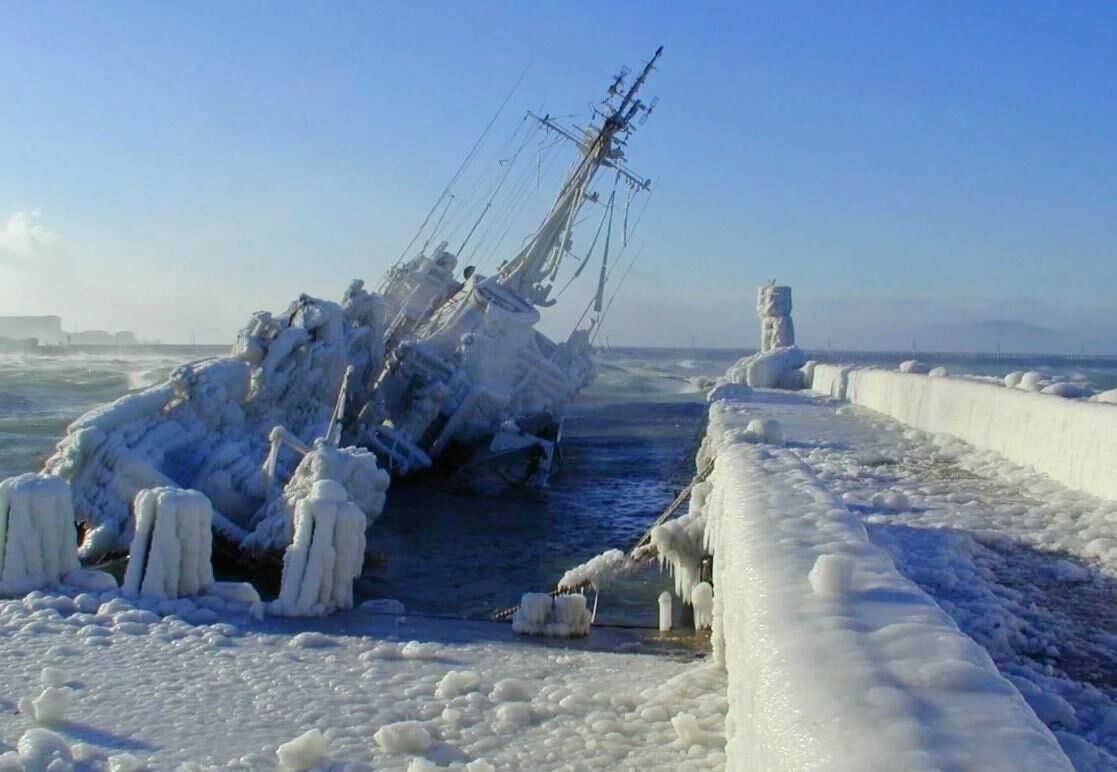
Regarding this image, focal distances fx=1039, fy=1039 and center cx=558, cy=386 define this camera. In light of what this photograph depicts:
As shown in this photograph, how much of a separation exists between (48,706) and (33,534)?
3451 mm

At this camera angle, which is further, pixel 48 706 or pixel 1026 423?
pixel 1026 423

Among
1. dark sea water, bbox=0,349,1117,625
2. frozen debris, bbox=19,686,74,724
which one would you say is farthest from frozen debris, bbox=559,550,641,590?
frozen debris, bbox=19,686,74,724

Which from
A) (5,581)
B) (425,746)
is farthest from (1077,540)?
(5,581)

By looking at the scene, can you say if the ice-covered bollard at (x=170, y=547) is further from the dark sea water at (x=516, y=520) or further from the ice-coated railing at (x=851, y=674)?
the ice-coated railing at (x=851, y=674)

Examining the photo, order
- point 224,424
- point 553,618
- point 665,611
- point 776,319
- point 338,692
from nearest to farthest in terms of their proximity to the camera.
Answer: point 338,692 < point 553,618 < point 665,611 < point 224,424 < point 776,319

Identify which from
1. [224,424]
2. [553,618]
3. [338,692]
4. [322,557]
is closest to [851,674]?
[338,692]

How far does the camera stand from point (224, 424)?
52.7 feet

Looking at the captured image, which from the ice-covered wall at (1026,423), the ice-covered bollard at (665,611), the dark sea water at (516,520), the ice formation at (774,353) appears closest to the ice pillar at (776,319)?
the ice formation at (774,353)

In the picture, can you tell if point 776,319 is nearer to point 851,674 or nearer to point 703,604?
point 703,604

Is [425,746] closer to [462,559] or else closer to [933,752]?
[933,752]

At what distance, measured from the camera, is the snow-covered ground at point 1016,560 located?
357 centimetres

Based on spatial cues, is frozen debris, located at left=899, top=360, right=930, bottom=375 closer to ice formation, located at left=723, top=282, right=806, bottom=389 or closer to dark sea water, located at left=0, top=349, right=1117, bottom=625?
dark sea water, located at left=0, top=349, right=1117, bottom=625

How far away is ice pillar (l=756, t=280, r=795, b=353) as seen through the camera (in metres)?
28.7

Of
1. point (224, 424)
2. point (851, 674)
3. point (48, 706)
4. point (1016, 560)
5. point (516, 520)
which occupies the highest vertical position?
point (851, 674)
